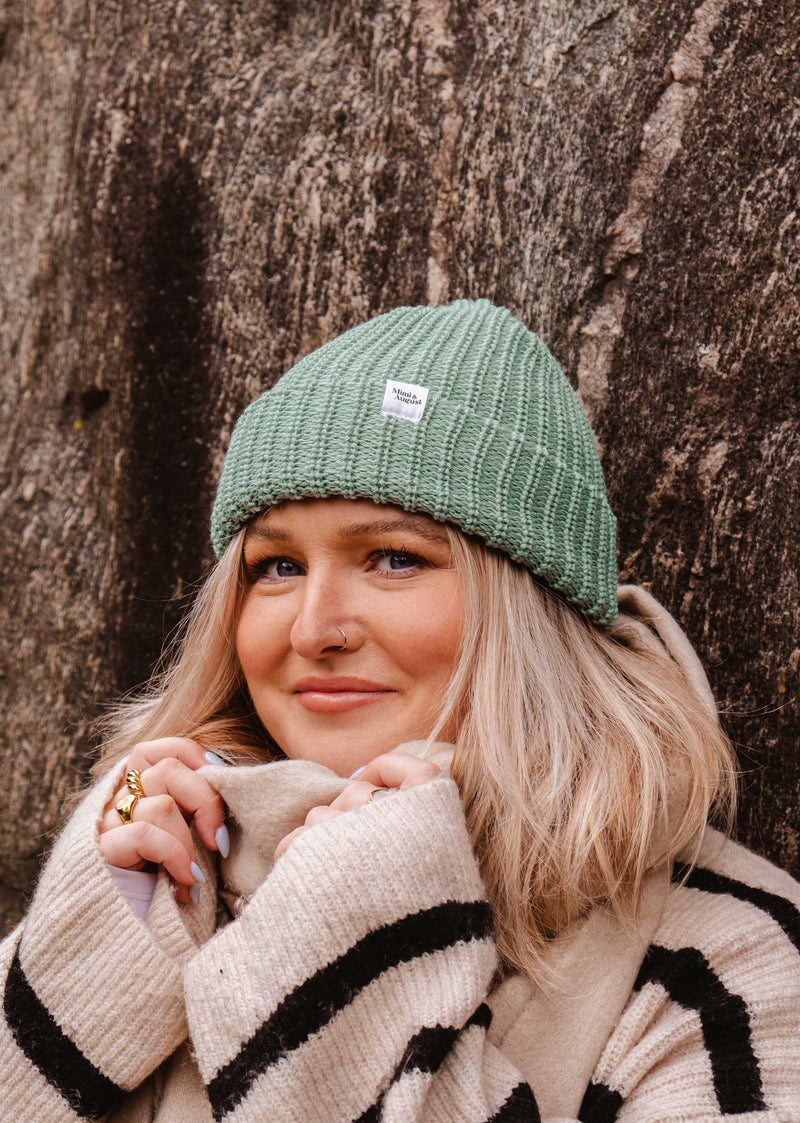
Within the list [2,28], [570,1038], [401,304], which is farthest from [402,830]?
[2,28]

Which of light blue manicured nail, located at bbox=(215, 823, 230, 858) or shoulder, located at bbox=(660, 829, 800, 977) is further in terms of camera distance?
light blue manicured nail, located at bbox=(215, 823, 230, 858)

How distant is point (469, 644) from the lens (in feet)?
6.37

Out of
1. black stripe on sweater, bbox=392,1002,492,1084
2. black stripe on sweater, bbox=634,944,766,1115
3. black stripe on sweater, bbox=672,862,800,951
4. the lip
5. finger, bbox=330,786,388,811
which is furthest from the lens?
the lip

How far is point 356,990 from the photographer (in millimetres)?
1571

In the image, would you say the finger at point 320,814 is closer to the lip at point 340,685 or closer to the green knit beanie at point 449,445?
the lip at point 340,685

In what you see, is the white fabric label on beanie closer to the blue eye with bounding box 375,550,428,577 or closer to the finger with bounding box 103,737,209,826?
the blue eye with bounding box 375,550,428,577

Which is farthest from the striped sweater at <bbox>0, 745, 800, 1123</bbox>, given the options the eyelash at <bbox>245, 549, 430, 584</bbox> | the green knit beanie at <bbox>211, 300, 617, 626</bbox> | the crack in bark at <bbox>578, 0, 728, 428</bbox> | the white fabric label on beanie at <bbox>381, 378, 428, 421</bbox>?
the crack in bark at <bbox>578, 0, 728, 428</bbox>

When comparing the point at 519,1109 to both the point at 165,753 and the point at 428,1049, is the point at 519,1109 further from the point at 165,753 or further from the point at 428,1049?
the point at 165,753

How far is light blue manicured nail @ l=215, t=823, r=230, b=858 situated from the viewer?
76.5 inches

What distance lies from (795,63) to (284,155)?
1286mm

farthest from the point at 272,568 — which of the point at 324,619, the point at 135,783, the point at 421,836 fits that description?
the point at 421,836

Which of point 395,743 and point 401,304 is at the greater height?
point 401,304

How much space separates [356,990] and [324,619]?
64 centimetres

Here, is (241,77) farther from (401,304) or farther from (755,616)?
(755,616)
